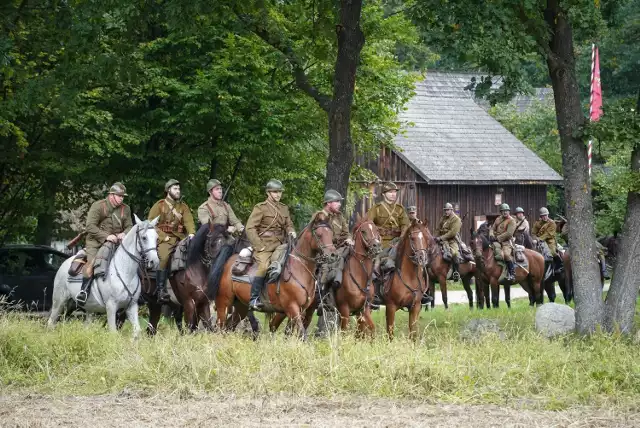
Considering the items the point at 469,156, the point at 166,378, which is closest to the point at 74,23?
the point at 166,378

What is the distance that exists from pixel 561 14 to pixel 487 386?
8326 millimetres

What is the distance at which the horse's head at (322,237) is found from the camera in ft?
56.2

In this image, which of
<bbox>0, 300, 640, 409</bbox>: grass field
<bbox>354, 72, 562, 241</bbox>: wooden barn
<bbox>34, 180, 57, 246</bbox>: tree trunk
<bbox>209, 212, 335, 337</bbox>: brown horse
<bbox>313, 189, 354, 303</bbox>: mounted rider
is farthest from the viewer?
<bbox>354, 72, 562, 241</bbox>: wooden barn

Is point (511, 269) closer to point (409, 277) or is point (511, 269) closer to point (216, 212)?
point (409, 277)

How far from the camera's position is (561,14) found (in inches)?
763

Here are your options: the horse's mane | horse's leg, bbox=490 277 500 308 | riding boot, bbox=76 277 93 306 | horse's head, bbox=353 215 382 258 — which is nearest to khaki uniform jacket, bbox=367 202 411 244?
the horse's mane

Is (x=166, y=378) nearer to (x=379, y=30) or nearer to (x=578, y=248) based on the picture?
(x=578, y=248)

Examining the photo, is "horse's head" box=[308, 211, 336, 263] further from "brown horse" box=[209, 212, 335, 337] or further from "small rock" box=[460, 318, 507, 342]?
"small rock" box=[460, 318, 507, 342]

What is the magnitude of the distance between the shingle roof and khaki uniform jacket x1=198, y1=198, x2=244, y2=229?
2447 centimetres

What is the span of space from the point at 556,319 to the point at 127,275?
7.44 metres

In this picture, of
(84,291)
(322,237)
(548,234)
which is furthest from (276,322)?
(548,234)

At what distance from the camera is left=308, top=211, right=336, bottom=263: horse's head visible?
1714 cm

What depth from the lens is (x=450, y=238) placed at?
29141 mm

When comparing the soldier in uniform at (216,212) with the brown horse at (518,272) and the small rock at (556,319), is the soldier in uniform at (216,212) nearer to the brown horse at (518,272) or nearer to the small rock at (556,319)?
the small rock at (556,319)
